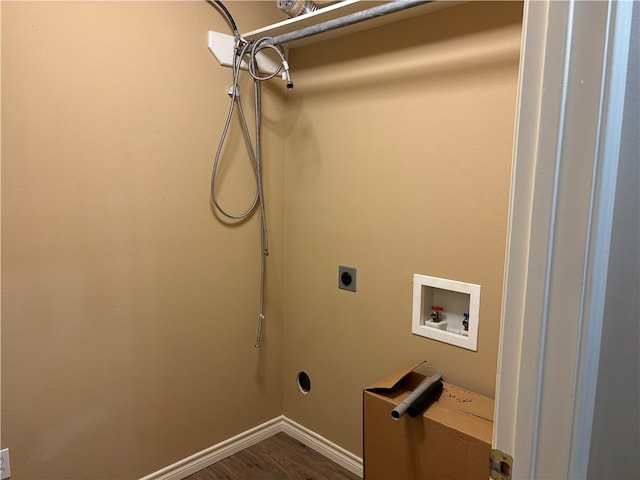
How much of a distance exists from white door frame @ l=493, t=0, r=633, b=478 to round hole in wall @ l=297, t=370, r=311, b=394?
1786mm

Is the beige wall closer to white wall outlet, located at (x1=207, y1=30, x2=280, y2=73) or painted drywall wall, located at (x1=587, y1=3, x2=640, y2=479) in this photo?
white wall outlet, located at (x1=207, y1=30, x2=280, y2=73)

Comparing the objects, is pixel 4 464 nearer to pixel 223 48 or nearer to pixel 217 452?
pixel 217 452

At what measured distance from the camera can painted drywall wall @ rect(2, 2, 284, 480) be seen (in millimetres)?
1606

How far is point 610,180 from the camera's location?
1.95 feet

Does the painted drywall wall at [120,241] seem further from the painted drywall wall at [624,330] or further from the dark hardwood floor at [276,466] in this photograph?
the painted drywall wall at [624,330]

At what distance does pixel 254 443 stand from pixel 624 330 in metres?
2.07

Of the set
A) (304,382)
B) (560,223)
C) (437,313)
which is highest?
(560,223)

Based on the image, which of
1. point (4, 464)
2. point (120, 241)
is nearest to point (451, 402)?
point (120, 241)

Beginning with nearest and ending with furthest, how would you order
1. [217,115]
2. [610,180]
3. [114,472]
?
1. [610,180]
2. [114,472]
3. [217,115]

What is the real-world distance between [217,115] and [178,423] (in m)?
1.42

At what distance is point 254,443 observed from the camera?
7.86 feet

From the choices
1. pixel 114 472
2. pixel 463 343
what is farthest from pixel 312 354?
pixel 114 472

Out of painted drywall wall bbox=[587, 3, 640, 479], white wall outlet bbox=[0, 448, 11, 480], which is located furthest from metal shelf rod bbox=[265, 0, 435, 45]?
white wall outlet bbox=[0, 448, 11, 480]

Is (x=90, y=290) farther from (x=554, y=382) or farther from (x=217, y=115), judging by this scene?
(x=554, y=382)
